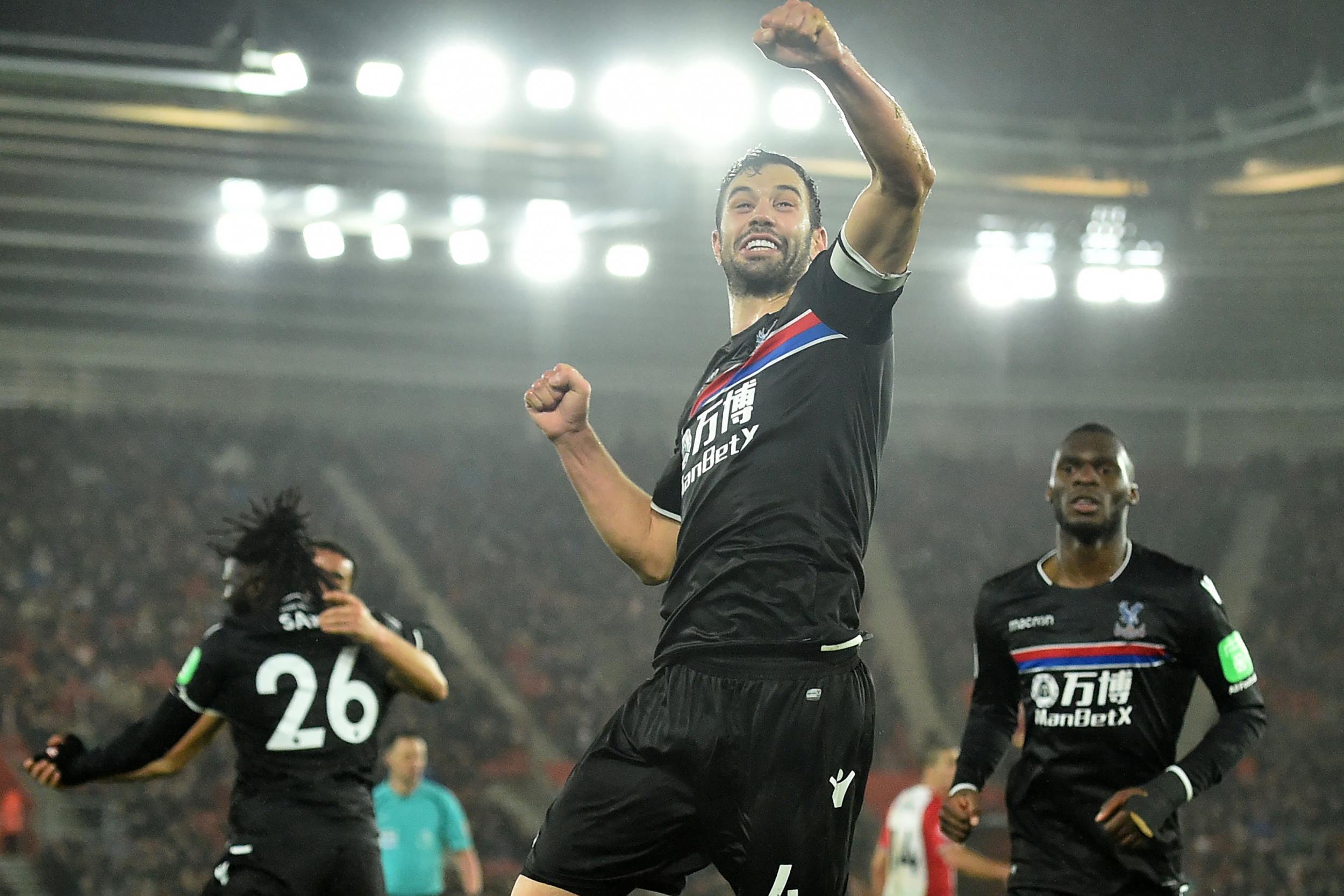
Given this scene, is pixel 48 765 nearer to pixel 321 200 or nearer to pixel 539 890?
pixel 539 890

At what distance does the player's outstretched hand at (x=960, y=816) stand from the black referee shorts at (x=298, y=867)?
2.00 m

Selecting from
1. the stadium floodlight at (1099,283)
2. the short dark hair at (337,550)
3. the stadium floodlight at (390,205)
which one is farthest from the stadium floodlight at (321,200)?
the short dark hair at (337,550)

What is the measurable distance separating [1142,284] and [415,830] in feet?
49.2

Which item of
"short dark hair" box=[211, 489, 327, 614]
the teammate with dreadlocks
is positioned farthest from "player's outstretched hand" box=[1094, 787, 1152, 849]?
"short dark hair" box=[211, 489, 327, 614]

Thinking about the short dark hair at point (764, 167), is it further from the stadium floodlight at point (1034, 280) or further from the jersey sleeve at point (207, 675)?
the stadium floodlight at point (1034, 280)

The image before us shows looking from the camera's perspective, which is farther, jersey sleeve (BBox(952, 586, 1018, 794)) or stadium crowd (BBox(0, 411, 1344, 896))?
stadium crowd (BBox(0, 411, 1344, 896))

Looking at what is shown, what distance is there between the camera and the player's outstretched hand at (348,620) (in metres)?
4.60

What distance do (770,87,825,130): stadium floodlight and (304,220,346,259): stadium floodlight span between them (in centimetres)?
656

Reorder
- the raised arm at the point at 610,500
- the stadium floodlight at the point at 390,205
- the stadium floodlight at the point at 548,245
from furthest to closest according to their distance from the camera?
the stadium floodlight at the point at 548,245 < the stadium floodlight at the point at 390,205 < the raised arm at the point at 610,500

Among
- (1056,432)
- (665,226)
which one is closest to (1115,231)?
(665,226)

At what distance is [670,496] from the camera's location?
3.24 metres

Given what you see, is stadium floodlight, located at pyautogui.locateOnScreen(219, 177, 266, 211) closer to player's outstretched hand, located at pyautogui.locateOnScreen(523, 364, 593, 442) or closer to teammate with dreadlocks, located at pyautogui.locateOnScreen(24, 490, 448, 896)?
teammate with dreadlocks, located at pyautogui.locateOnScreen(24, 490, 448, 896)

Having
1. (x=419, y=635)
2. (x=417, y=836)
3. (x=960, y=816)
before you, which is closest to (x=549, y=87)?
(x=417, y=836)

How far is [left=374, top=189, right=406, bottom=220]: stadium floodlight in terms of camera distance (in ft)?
57.4
